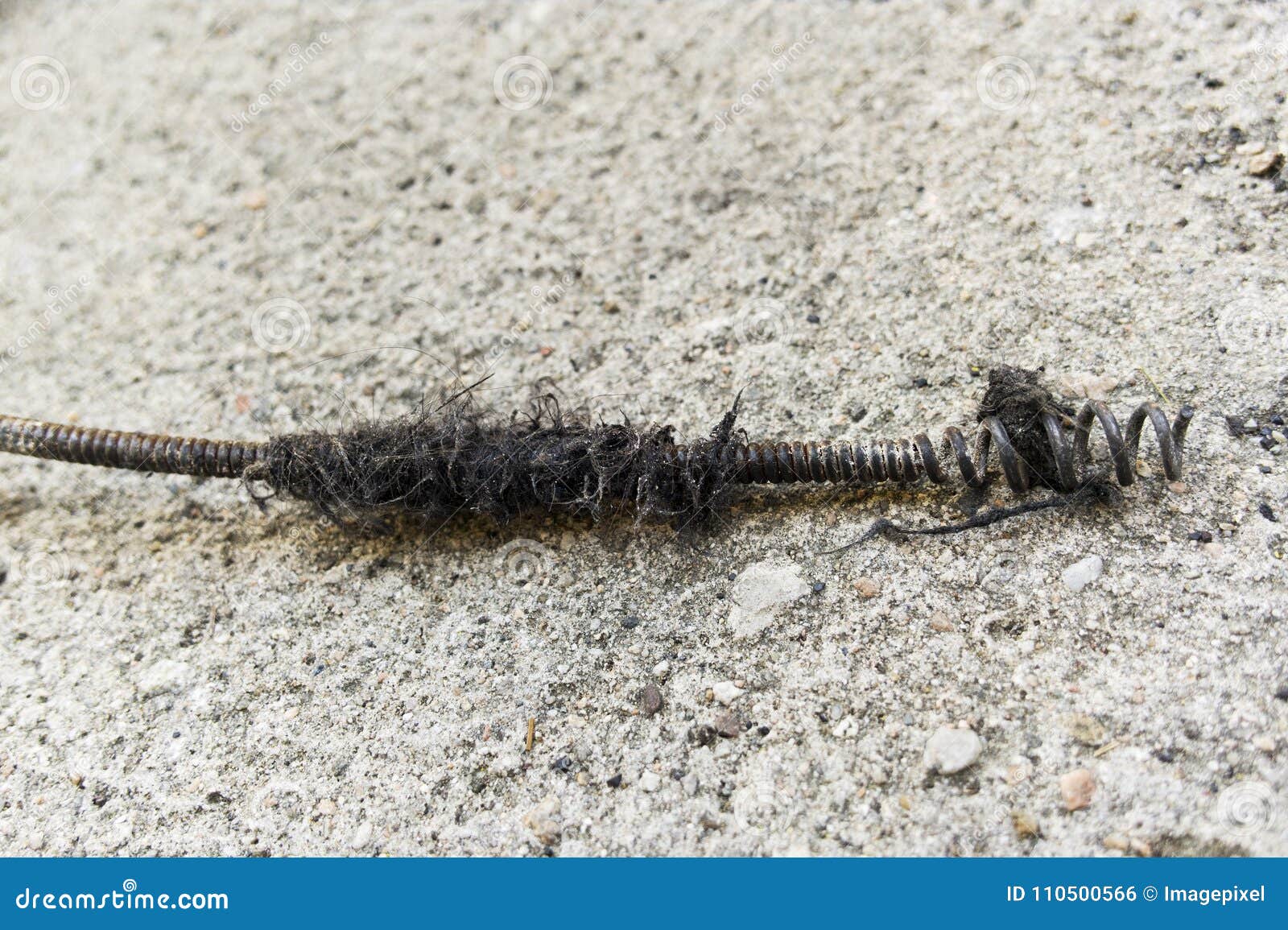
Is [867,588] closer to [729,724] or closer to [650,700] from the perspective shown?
[729,724]

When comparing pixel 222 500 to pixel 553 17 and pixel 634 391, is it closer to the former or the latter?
pixel 634 391
